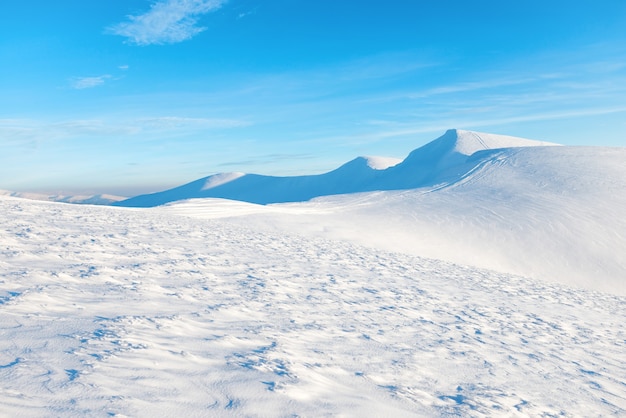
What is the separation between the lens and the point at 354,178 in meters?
105

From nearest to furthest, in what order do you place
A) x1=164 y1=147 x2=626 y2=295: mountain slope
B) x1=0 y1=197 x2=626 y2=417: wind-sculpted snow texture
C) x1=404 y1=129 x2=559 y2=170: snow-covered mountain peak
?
x1=0 y1=197 x2=626 y2=417: wind-sculpted snow texture, x1=164 y1=147 x2=626 y2=295: mountain slope, x1=404 y1=129 x2=559 y2=170: snow-covered mountain peak

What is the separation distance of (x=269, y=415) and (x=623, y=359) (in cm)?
737

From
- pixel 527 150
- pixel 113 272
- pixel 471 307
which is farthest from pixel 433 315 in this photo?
pixel 527 150

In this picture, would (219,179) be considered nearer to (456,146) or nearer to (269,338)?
(456,146)

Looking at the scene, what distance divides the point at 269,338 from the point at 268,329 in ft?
1.46

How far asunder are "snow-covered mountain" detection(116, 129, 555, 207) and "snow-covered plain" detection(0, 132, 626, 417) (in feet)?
181

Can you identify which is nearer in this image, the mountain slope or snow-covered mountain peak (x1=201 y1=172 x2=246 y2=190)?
the mountain slope

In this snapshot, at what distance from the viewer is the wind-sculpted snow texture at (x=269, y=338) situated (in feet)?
Result: 15.5

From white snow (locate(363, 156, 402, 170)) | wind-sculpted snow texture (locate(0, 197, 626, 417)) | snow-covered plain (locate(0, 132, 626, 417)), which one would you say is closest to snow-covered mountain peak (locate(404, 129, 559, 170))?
white snow (locate(363, 156, 402, 170))

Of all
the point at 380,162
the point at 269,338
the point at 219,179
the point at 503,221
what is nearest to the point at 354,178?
the point at 380,162

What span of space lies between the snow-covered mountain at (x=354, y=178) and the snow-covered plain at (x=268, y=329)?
2174 inches

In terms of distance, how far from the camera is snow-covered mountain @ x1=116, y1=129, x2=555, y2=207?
81812 millimetres

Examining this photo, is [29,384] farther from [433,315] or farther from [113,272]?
[433,315]

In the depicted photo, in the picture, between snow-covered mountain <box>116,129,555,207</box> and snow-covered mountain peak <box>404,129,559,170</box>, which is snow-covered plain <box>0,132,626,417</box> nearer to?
snow-covered mountain <box>116,129,555,207</box>
